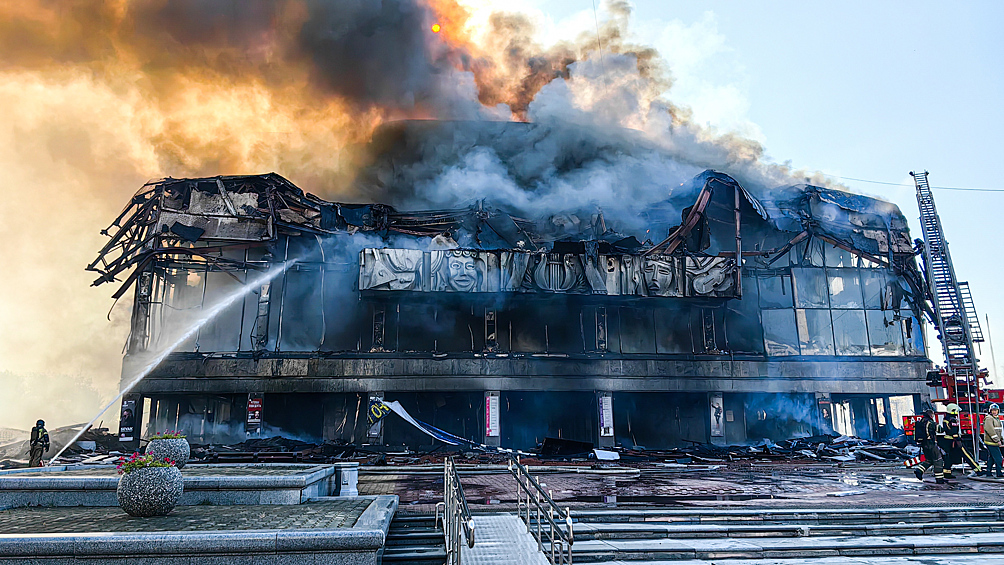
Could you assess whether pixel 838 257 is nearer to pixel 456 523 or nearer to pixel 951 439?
pixel 951 439

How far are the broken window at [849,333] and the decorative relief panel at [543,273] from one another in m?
7.21

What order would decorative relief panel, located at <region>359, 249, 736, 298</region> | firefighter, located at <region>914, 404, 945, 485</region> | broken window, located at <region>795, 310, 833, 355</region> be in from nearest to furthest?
firefighter, located at <region>914, 404, 945, 485</region> < decorative relief panel, located at <region>359, 249, 736, 298</region> < broken window, located at <region>795, 310, 833, 355</region>

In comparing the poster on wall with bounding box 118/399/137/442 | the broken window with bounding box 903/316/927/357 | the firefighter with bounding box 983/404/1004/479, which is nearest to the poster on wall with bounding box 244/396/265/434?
the poster on wall with bounding box 118/399/137/442

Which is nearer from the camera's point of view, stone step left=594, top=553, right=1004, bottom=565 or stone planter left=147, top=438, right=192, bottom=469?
stone step left=594, top=553, right=1004, bottom=565

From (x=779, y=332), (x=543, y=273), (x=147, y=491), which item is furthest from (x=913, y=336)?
(x=147, y=491)

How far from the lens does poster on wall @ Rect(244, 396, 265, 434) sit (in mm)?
32281

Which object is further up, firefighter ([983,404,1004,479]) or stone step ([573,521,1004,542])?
firefighter ([983,404,1004,479])

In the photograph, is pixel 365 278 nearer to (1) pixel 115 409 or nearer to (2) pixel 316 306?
(2) pixel 316 306

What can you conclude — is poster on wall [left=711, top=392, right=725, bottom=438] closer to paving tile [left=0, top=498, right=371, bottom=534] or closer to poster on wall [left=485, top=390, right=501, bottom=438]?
poster on wall [left=485, top=390, right=501, bottom=438]

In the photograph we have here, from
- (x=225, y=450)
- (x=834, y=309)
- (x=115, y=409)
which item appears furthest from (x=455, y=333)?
(x=115, y=409)

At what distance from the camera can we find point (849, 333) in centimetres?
3769

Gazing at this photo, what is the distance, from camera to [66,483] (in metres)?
9.83

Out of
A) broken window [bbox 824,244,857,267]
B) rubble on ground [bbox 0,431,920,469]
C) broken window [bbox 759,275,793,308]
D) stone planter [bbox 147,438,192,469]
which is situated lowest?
rubble on ground [bbox 0,431,920,469]

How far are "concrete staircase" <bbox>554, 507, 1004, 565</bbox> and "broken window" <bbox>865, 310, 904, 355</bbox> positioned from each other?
2817 cm
